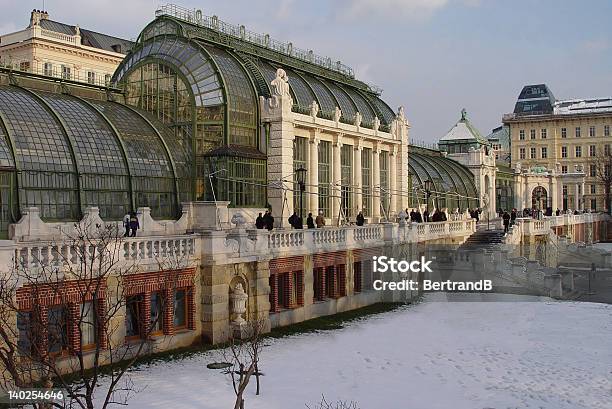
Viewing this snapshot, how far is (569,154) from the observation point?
119500 mm

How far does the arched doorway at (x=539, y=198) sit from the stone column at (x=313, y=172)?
207 ft

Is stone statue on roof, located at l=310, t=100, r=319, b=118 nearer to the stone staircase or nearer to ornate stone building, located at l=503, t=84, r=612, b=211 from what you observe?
the stone staircase

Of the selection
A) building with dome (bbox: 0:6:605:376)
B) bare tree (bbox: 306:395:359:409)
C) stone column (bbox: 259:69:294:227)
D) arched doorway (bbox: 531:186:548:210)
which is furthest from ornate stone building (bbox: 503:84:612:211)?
bare tree (bbox: 306:395:359:409)

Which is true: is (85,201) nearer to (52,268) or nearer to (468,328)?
(52,268)

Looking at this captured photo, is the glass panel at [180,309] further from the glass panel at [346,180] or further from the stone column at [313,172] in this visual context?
the glass panel at [346,180]

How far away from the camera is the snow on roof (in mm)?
118375

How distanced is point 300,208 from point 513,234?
71.1 ft

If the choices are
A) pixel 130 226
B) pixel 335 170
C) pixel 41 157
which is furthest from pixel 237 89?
pixel 130 226

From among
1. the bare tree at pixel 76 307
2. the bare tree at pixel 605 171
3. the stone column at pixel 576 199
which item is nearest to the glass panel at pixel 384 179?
the bare tree at pixel 76 307

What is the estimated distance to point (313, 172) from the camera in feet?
129

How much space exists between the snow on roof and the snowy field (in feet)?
316

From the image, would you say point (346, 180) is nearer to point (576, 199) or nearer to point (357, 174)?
point (357, 174)

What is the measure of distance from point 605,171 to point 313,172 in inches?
3277

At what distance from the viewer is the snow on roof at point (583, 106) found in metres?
118
